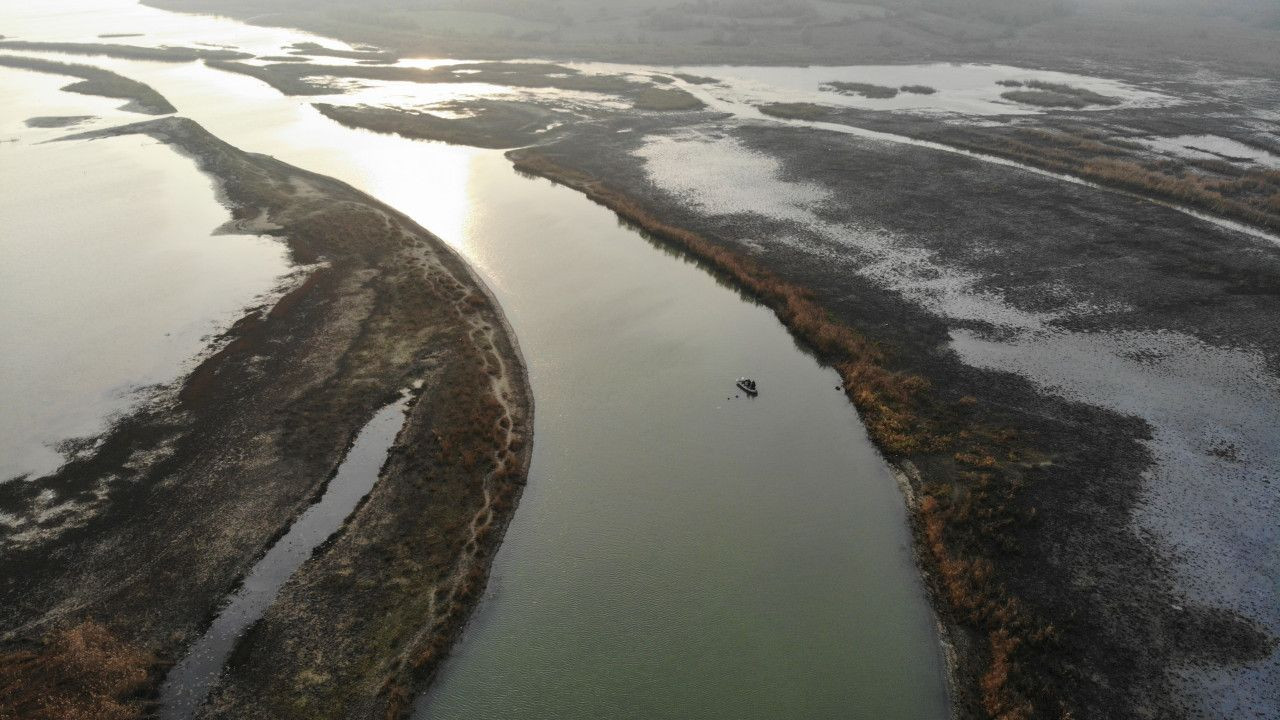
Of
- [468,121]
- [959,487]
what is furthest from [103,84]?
[959,487]

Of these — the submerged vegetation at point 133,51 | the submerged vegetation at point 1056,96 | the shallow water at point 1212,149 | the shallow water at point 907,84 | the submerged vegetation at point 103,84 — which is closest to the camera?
the shallow water at point 1212,149

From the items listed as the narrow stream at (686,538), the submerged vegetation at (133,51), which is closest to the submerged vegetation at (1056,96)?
the narrow stream at (686,538)

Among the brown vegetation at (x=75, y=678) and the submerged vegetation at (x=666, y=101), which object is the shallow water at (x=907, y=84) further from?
the brown vegetation at (x=75, y=678)

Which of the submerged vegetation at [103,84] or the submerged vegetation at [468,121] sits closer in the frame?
the submerged vegetation at [468,121]

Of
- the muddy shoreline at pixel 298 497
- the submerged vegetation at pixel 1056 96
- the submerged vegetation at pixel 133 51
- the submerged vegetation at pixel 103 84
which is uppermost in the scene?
the submerged vegetation at pixel 133 51

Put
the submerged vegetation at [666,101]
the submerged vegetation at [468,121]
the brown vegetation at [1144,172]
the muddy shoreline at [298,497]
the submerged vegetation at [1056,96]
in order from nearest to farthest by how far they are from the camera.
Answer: the muddy shoreline at [298,497] → the brown vegetation at [1144,172] → the submerged vegetation at [468,121] → the submerged vegetation at [1056,96] → the submerged vegetation at [666,101]

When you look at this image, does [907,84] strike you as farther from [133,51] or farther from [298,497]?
[133,51]

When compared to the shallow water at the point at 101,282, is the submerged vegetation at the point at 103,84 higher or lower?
higher

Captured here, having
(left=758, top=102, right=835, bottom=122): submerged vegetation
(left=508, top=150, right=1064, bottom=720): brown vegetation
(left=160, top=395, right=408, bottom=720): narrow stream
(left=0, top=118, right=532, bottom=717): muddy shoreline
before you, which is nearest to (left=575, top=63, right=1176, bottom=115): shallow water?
(left=758, top=102, right=835, bottom=122): submerged vegetation
